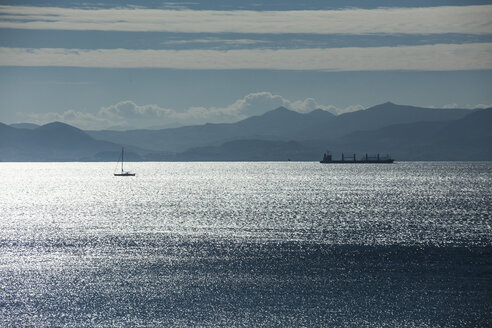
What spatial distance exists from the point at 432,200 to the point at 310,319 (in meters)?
119

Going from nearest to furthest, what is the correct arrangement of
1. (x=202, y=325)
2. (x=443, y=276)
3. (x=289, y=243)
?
(x=202, y=325), (x=443, y=276), (x=289, y=243)

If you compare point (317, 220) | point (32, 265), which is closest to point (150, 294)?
point (32, 265)

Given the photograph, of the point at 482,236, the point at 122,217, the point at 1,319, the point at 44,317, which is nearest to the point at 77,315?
the point at 44,317

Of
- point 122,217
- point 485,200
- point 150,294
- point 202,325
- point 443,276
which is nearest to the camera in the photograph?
point 202,325

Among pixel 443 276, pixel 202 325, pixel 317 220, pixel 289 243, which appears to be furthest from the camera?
Result: pixel 317 220

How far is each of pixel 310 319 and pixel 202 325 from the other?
7929 millimetres

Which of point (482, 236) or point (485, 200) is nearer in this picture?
point (482, 236)

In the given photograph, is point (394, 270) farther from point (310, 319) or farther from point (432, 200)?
point (432, 200)

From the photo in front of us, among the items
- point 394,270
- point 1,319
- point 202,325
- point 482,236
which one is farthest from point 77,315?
point 482,236

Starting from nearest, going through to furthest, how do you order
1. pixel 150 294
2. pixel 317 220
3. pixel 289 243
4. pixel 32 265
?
pixel 150 294 < pixel 32 265 < pixel 289 243 < pixel 317 220

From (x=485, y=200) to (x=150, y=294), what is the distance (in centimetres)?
12296

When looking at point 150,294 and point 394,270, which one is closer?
point 150,294

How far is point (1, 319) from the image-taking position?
48000mm

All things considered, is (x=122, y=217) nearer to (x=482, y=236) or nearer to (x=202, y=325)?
(x=482, y=236)
